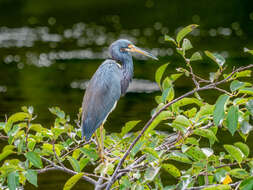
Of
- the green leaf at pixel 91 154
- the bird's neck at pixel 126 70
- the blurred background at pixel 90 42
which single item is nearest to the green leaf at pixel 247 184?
the green leaf at pixel 91 154

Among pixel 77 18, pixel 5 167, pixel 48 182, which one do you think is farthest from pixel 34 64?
pixel 5 167

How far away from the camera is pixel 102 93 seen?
14.6ft

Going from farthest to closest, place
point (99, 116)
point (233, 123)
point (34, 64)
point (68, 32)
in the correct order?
point (68, 32) → point (34, 64) → point (99, 116) → point (233, 123)

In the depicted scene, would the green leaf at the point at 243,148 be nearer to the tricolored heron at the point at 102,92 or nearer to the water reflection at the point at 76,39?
the tricolored heron at the point at 102,92

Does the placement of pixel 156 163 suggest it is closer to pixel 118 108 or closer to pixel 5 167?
pixel 5 167

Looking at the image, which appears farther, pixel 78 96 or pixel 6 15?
pixel 6 15

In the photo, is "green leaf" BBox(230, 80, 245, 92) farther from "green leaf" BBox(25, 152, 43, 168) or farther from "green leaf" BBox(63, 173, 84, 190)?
"green leaf" BBox(25, 152, 43, 168)

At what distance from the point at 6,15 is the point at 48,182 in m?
13.2

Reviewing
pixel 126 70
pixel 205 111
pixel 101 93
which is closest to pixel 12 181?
pixel 205 111

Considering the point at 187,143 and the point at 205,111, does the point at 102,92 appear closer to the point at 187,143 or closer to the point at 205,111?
the point at 187,143

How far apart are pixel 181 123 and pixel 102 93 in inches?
76.6

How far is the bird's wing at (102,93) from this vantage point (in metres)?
4.32

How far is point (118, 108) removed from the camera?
9.64m

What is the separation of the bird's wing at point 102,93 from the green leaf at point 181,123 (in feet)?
5.42
